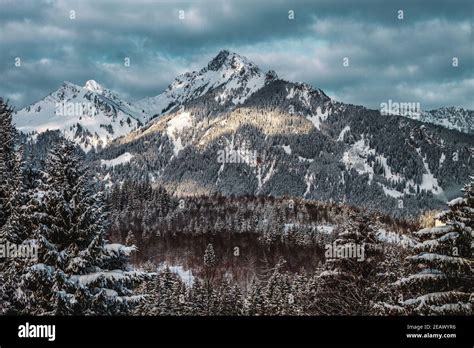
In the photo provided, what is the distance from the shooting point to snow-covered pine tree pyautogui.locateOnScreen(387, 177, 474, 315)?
1870cm

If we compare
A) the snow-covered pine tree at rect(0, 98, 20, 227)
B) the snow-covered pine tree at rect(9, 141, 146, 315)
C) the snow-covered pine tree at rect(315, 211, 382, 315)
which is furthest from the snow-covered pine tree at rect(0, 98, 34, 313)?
the snow-covered pine tree at rect(315, 211, 382, 315)

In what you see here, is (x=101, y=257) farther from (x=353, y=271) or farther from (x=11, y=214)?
(x=353, y=271)

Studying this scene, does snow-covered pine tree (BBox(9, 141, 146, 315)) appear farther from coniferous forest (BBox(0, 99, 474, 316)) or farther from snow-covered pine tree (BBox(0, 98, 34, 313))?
snow-covered pine tree (BBox(0, 98, 34, 313))

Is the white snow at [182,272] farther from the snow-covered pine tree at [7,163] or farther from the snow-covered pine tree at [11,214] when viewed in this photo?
the snow-covered pine tree at [11,214]

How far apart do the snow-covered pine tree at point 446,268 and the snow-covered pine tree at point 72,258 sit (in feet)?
35.1

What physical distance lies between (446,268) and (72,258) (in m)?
13.8

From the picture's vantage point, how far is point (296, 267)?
138 m

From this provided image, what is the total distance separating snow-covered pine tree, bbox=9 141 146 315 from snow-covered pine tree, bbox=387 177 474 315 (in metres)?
10.7
